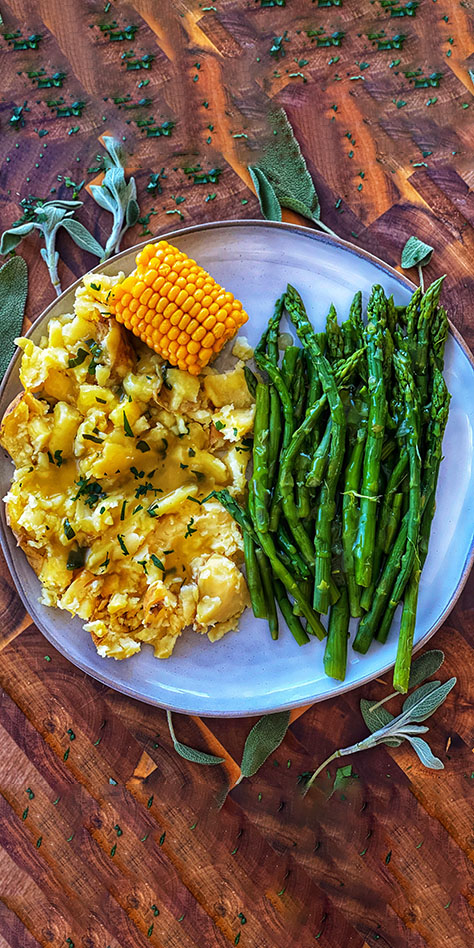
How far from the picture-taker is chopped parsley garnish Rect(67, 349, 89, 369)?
3296 mm

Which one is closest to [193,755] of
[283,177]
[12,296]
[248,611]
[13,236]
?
[248,611]

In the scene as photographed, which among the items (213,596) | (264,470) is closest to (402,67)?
(264,470)

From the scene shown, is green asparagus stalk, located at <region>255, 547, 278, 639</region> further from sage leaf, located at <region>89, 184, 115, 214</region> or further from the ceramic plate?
sage leaf, located at <region>89, 184, 115, 214</region>

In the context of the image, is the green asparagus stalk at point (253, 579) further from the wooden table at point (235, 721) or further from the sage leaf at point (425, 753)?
the sage leaf at point (425, 753)

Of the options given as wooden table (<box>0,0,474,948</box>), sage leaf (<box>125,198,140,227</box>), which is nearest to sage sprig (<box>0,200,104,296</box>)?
wooden table (<box>0,0,474,948</box>)

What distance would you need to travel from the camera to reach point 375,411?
319 centimetres

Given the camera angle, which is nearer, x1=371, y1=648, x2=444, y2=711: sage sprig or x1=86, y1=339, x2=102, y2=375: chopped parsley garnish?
x1=86, y1=339, x2=102, y2=375: chopped parsley garnish

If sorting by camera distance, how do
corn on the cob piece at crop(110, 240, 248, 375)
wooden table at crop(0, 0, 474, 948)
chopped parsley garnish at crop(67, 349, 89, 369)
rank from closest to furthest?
corn on the cob piece at crop(110, 240, 248, 375) → chopped parsley garnish at crop(67, 349, 89, 369) → wooden table at crop(0, 0, 474, 948)

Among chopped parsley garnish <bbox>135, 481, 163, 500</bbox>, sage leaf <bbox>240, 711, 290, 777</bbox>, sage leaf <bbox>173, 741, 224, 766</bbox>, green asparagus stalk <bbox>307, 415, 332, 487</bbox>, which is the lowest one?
sage leaf <bbox>240, 711, 290, 777</bbox>

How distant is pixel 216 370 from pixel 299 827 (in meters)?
2.65

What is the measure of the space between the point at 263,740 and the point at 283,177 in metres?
3.20

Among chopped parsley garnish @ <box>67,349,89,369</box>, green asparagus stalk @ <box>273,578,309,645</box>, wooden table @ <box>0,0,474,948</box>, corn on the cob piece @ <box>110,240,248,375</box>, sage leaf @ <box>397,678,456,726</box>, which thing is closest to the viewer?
corn on the cob piece @ <box>110,240,248,375</box>

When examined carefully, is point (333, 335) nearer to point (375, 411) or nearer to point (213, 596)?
point (375, 411)

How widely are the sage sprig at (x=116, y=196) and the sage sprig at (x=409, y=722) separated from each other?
299cm
